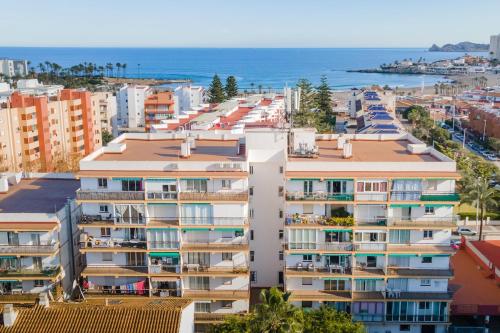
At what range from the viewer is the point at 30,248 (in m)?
34.2

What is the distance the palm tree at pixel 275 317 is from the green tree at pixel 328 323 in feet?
7.20

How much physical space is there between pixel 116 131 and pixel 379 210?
91.7 m

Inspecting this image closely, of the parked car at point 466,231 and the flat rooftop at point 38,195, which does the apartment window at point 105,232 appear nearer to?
the flat rooftop at point 38,195

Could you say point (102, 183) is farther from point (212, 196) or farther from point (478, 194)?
point (478, 194)

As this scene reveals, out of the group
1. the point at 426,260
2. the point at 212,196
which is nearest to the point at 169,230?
the point at 212,196

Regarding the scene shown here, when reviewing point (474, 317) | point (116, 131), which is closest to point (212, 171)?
point (474, 317)

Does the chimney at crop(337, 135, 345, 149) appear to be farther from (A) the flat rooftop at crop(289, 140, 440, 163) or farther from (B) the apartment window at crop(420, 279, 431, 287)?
(B) the apartment window at crop(420, 279, 431, 287)

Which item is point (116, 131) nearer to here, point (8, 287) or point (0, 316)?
point (8, 287)

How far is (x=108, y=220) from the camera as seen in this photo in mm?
34750

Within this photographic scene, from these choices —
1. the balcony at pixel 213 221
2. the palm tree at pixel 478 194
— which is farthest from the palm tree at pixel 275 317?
the palm tree at pixel 478 194

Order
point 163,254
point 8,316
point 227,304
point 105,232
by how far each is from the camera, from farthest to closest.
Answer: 1. point 227,304
2. point 105,232
3. point 163,254
4. point 8,316

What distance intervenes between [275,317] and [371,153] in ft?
54.3

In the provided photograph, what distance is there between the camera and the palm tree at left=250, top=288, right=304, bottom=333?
85.6 feet

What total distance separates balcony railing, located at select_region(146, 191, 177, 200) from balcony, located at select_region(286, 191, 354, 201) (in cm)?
689
